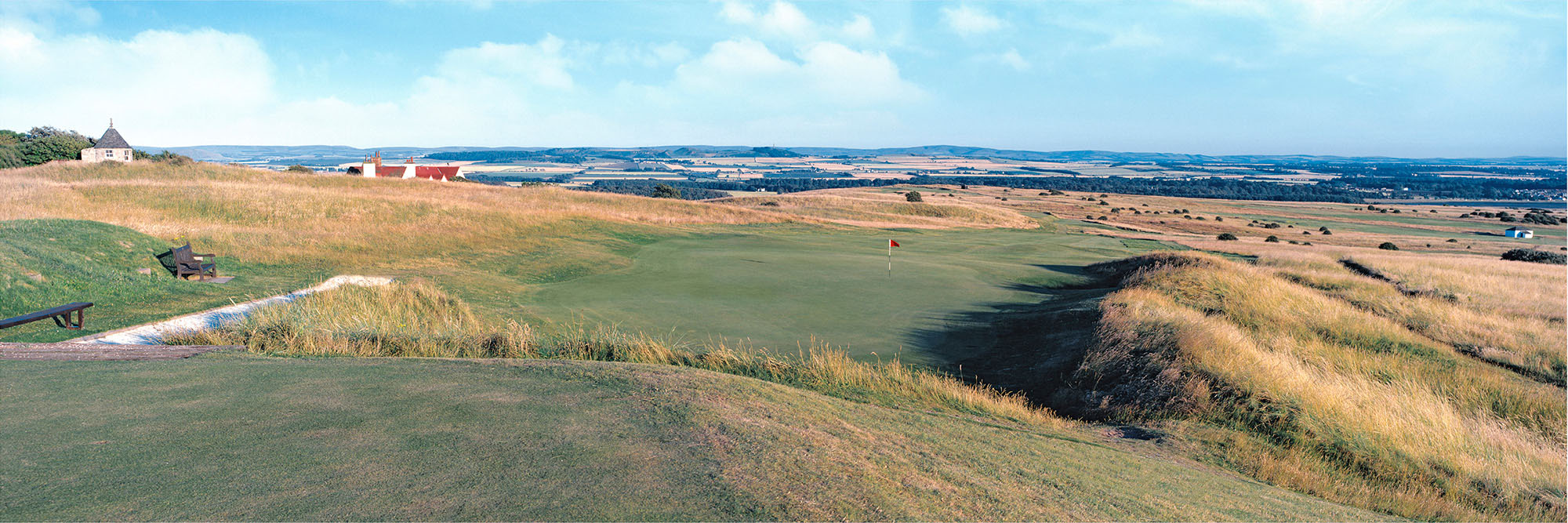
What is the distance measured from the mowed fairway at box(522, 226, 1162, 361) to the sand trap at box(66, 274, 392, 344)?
181 inches

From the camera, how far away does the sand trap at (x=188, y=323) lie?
10852mm

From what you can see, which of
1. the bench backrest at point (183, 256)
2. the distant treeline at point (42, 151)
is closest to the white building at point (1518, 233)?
the bench backrest at point (183, 256)

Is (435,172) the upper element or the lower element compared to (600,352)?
upper

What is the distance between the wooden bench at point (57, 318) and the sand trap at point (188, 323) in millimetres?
644

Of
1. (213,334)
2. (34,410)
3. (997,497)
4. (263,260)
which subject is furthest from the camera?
(263,260)

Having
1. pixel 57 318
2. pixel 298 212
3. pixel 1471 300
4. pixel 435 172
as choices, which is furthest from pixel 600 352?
pixel 435 172

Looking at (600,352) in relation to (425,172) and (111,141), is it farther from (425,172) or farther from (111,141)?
(425,172)

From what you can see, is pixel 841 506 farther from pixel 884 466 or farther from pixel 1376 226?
pixel 1376 226

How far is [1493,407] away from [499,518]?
15.3 metres

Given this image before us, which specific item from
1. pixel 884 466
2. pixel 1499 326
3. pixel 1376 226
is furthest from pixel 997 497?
pixel 1376 226

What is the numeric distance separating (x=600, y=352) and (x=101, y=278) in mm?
11659

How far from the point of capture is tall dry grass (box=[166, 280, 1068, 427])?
1009 cm

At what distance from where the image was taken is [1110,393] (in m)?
11.2

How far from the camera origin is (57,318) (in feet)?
40.4
